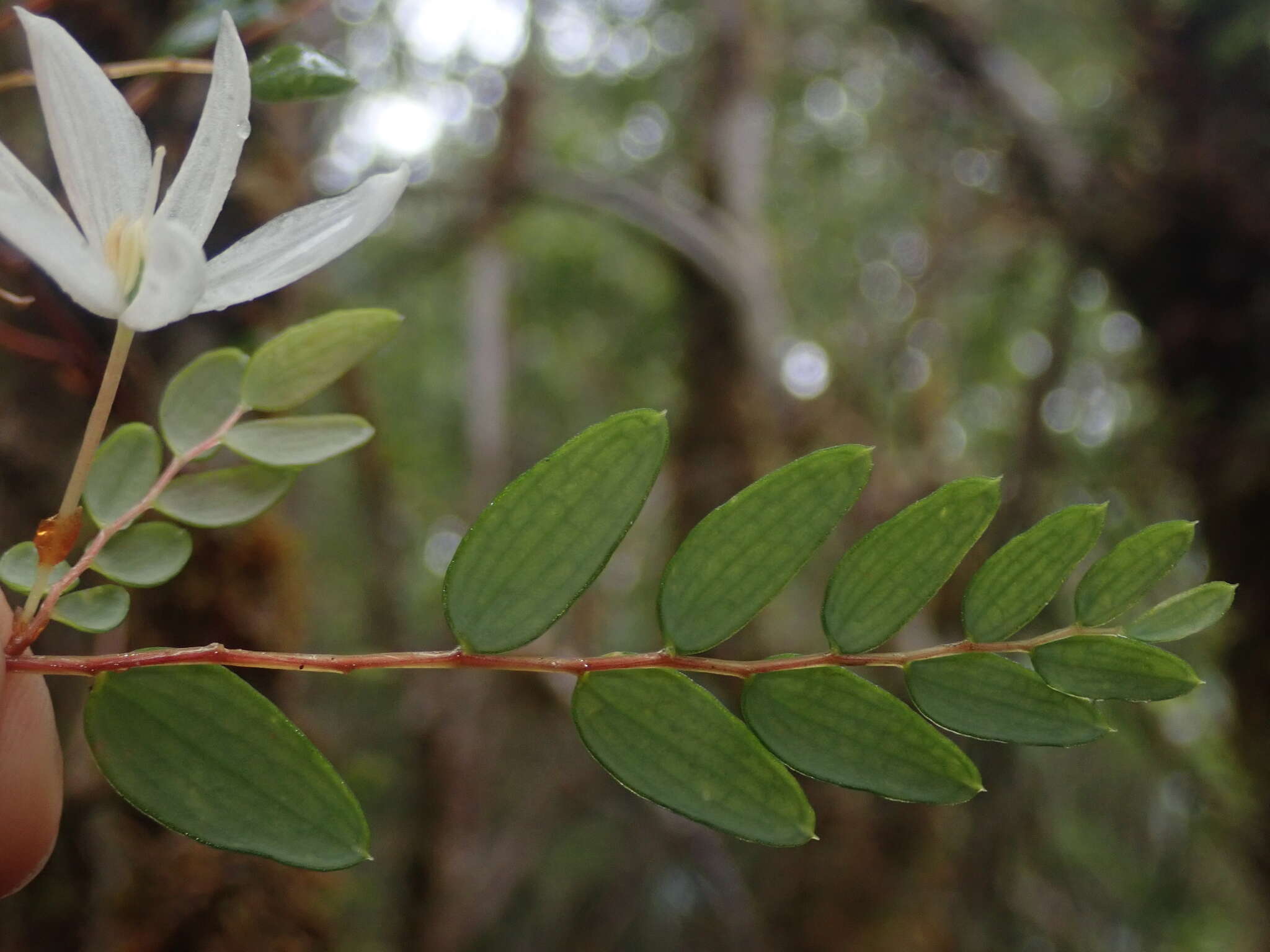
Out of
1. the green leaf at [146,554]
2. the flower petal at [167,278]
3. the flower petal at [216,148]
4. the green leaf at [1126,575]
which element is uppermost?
the flower petal at [216,148]

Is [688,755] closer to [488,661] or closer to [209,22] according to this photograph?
[488,661]

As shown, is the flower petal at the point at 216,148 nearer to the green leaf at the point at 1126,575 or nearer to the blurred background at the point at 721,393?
the blurred background at the point at 721,393

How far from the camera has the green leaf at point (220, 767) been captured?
22cm

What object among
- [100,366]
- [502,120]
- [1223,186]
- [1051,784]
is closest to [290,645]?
[100,366]

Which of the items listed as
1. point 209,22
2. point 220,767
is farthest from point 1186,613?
point 209,22

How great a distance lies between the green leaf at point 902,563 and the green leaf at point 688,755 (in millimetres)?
42

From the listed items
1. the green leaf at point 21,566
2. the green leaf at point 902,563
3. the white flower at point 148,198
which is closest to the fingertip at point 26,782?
the green leaf at point 21,566

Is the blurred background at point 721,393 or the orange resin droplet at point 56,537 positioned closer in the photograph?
the orange resin droplet at point 56,537

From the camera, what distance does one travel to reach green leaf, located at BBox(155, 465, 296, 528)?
0.30m

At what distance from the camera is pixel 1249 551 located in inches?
46.7

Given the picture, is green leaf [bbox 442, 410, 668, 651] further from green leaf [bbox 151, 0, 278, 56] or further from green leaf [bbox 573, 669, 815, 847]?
green leaf [bbox 151, 0, 278, 56]

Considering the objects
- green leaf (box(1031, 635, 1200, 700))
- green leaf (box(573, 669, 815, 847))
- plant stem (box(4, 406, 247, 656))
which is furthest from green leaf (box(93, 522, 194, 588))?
green leaf (box(1031, 635, 1200, 700))

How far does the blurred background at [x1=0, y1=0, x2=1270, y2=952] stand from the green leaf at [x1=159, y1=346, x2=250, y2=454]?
13 centimetres

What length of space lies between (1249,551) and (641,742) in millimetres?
1233
